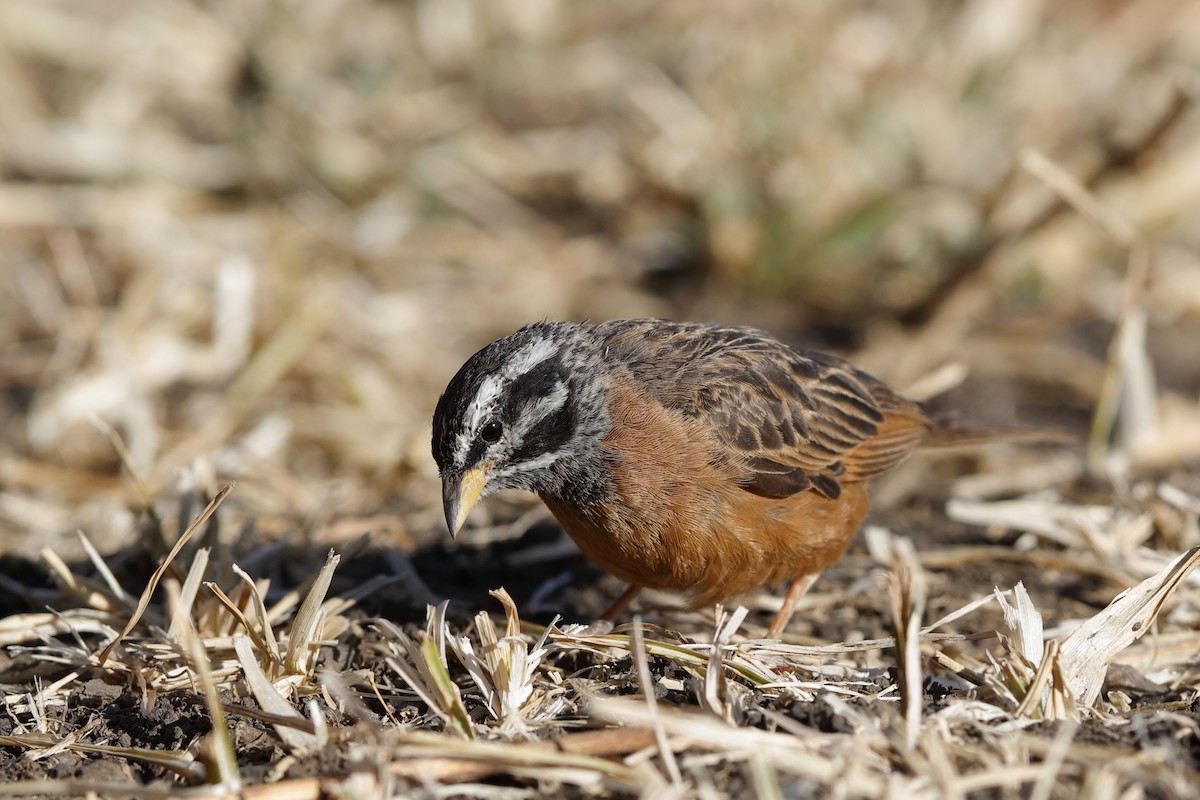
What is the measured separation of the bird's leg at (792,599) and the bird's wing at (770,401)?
1.34ft

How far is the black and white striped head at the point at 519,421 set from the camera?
15.6ft

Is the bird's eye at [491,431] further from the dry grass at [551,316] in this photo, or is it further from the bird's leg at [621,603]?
the bird's leg at [621,603]

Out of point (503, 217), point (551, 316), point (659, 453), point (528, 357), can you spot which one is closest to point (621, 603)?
point (659, 453)

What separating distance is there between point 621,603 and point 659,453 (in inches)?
36.1

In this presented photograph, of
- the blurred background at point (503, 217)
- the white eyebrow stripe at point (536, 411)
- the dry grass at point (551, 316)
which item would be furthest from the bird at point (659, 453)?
the blurred background at point (503, 217)

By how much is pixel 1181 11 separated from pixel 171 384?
9.95 m

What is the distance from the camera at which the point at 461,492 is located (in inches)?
192

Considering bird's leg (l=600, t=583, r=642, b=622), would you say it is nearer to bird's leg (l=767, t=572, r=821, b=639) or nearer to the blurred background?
bird's leg (l=767, t=572, r=821, b=639)

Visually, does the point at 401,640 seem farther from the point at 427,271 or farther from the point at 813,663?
the point at 427,271

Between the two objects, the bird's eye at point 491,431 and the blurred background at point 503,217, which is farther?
→ the blurred background at point 503,217

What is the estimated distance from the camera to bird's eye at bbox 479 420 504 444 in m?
4.83

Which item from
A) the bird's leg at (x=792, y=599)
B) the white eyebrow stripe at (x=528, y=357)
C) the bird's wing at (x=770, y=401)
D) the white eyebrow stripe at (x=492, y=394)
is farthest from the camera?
the bird's leg at (x=792, y=599)

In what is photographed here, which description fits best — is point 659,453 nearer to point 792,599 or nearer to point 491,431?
point 491,431

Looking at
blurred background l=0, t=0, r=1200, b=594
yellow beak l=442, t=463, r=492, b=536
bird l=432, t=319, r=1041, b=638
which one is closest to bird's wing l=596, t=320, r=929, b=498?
bird l=432, t=319, r=1041, b=638
